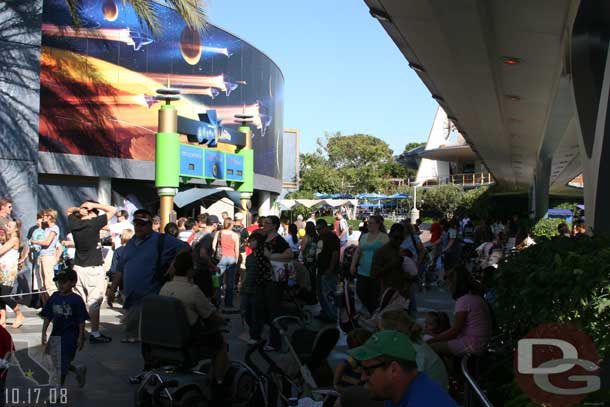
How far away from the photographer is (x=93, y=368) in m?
8.42

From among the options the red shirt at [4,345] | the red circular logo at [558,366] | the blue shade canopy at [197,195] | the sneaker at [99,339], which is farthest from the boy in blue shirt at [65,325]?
the blue shade canopy at [197,195]

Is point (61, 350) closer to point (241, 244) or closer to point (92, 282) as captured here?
point (92, 282)

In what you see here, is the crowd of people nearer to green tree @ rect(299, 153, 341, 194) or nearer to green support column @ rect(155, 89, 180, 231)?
green support column @ rect(155, 89, 180, 231)

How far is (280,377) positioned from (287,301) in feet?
10.8

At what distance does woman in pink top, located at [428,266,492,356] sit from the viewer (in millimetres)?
6559

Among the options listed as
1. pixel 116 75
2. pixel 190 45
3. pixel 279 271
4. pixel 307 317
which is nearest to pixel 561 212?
pixel 190 45

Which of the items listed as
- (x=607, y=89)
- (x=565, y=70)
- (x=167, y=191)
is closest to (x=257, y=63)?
(x=167, y=191)

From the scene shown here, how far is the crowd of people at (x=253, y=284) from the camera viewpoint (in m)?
4.95

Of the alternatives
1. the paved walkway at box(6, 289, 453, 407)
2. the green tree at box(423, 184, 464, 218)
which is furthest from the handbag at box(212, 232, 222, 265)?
the green tree at box(423, 184, 464, 218)

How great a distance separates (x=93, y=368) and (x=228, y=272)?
5213mm

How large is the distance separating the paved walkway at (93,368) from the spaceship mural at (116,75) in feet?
48.7

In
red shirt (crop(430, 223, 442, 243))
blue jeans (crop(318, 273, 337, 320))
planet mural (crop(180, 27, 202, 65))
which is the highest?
planet mural (crop(180, 27, 202, 65))

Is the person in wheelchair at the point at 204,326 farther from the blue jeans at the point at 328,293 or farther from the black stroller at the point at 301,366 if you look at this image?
the blue jeans at the point at 328,293

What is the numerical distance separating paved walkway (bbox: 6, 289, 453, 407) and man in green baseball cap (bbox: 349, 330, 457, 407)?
3.36m
